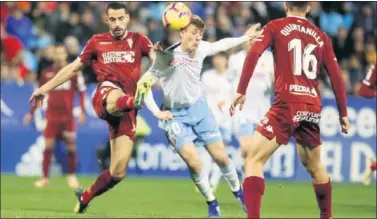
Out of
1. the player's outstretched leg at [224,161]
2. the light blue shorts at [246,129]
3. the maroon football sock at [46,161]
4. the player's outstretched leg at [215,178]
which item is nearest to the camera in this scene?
the player's outstretched leg at [224,161]

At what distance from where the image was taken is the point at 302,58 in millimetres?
10742

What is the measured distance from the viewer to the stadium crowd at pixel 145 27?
74.9 ft

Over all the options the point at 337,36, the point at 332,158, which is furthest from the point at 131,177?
the point at 337,36

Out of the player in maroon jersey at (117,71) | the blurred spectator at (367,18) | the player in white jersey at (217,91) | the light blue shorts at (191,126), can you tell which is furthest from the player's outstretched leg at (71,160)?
the blurred spectator at (367,18)

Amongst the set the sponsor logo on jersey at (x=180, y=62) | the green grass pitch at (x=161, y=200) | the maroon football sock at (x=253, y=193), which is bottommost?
the green grass pitch at (x=161, y=200)

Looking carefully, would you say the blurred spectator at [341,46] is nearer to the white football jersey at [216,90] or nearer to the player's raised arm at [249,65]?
the white football jersey at [216,90]

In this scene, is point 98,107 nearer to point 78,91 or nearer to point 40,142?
point 78,91

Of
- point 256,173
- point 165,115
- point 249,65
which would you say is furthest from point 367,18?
point 256,173

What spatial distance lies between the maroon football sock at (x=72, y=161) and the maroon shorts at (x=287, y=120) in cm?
934

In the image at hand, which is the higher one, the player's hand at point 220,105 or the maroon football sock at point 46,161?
the player's hand at point 220,105

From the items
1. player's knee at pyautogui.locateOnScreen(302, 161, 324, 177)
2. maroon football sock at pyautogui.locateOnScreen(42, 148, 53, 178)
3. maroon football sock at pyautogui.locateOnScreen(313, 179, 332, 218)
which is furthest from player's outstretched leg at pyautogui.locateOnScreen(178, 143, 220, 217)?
maroon football sock at pyautogui.locateOnScreen(42, 148, 53, 178)

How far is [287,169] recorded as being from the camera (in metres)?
21.3

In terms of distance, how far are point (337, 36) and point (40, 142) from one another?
22.6 ft

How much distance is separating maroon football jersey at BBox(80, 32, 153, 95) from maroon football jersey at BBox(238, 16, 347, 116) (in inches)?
113
